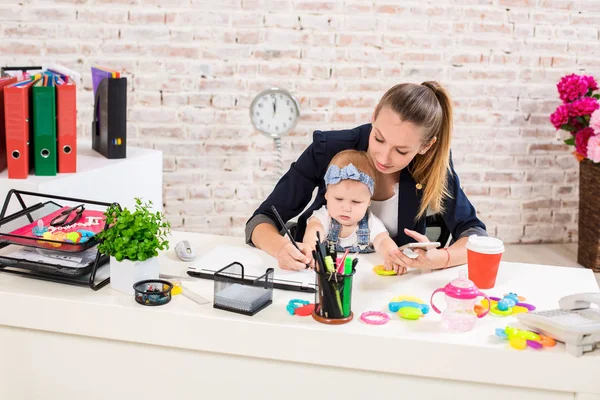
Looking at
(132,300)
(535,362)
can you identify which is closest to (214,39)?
(132,300)

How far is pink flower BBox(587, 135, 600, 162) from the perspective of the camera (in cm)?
337

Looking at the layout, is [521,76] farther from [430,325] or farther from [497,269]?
[430,325]

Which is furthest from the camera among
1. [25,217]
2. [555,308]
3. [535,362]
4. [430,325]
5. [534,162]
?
[534,162]

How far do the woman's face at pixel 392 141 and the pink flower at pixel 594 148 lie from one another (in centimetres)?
184

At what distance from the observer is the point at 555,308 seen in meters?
1.57

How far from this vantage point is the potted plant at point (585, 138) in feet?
11.4

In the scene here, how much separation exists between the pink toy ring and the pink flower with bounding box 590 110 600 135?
2328 millimetres

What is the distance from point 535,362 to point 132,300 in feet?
2.71

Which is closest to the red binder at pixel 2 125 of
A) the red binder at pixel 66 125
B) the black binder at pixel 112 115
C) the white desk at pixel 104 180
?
the white desk at pixel 104 180

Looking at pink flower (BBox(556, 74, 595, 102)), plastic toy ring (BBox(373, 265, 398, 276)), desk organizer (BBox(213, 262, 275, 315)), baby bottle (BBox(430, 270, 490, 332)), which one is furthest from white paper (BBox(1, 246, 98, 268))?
pink flower (BBox(556, 74, 595, 102))

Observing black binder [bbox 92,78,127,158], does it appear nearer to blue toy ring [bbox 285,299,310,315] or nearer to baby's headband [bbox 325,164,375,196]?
baby's headband [bbox 325,164,375,196]

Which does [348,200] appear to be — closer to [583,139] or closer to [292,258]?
[292,258]

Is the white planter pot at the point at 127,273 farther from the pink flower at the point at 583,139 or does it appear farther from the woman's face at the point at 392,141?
the pink flower at the point at 583,139

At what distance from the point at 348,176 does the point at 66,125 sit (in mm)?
971
